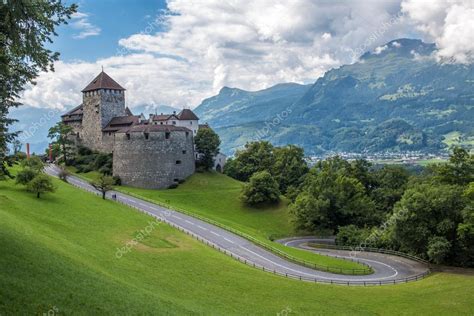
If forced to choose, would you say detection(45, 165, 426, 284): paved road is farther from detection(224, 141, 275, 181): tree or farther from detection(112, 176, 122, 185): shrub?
detection(224, 141, 275, 181): tree

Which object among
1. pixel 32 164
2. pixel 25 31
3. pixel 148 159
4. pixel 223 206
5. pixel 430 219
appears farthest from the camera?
pixel 148 159

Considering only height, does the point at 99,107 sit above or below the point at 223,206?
above

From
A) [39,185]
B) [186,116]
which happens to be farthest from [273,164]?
[39,185]

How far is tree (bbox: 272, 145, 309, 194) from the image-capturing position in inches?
3782

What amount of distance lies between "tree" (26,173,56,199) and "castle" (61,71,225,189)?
33120mm

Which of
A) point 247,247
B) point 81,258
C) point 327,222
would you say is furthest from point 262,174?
point 81,258

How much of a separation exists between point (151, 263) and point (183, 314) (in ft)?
42.0

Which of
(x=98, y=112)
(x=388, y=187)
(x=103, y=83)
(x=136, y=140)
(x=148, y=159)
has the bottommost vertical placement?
(x=388, y=187)

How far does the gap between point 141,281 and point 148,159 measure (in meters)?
59.0

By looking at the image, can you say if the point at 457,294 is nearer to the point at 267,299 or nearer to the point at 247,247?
the point at 267,299

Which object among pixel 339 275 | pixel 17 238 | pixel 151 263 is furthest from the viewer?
pixel 339 275

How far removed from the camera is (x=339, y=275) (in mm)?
46125

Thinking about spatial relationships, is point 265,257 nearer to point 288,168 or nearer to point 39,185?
point 39,185

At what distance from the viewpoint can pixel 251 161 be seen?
103m
